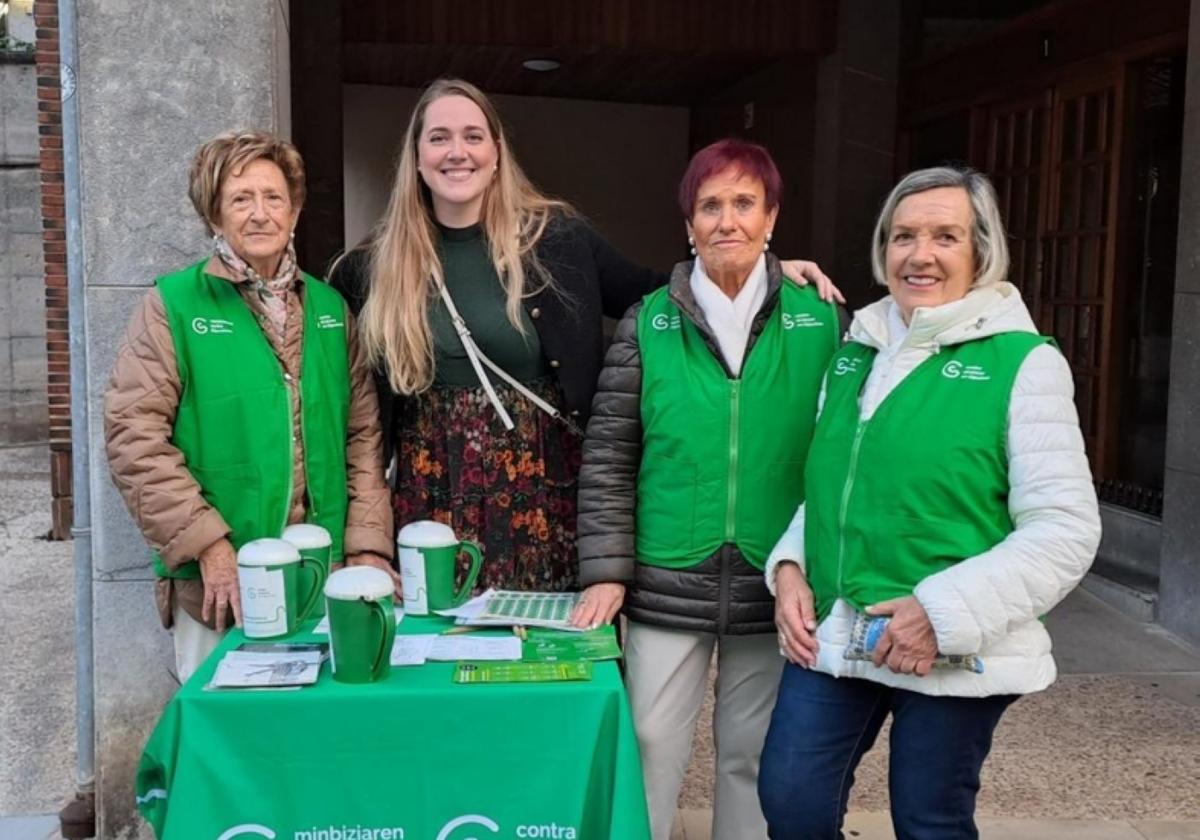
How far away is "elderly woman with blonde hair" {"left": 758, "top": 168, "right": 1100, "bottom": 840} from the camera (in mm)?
2008

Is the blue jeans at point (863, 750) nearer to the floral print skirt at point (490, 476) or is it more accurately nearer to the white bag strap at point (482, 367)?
the floral print skirt at point (490, 476)

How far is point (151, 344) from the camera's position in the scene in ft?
8.09

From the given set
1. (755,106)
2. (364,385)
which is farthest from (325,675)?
(755,106)

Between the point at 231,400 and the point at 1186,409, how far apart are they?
4184 mm

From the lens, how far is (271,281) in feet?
8.38

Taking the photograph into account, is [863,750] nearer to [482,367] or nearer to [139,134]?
[482,367]

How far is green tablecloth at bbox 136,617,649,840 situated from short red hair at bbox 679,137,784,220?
3.31 feet

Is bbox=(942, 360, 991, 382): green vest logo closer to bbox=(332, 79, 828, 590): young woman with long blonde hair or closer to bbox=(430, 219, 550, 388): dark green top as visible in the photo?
bbox=(332, 79, 828, 590): young woman with long blonde hair

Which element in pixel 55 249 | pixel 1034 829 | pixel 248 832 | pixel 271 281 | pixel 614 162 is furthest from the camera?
pixel 614 162

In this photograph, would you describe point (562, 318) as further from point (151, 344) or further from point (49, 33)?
point (49, 33)

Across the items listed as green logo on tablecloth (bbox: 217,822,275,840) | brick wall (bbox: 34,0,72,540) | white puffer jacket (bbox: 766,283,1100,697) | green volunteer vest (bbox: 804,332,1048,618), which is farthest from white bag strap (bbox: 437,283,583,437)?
brick wall (bbox: 34,0,72,540)

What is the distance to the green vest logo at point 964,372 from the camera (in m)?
2.06

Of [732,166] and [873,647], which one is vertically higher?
[732,166]

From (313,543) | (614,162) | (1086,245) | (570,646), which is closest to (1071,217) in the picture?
(1086,245)
